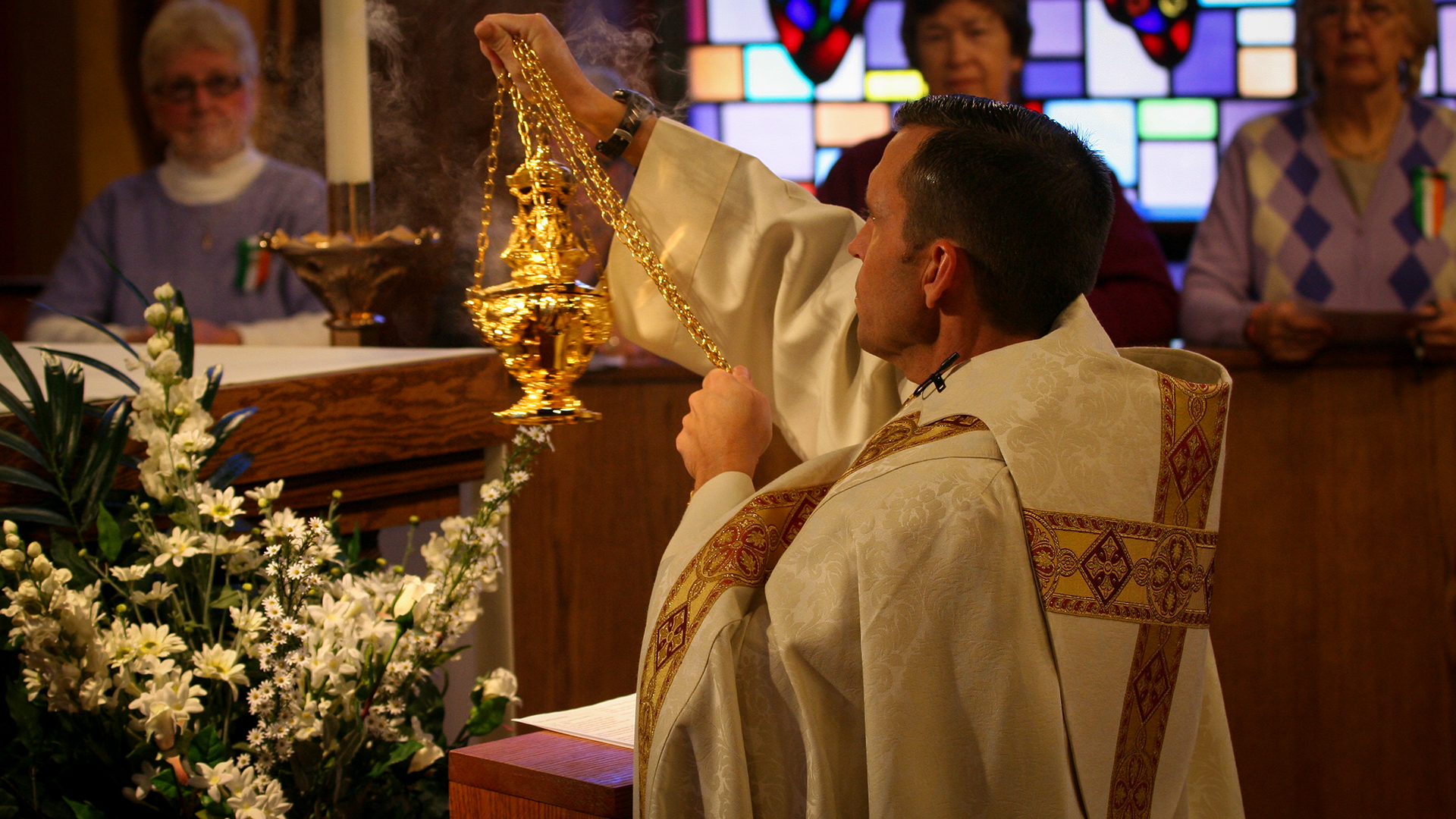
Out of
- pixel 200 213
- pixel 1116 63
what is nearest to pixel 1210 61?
Result: pixel 1116 63

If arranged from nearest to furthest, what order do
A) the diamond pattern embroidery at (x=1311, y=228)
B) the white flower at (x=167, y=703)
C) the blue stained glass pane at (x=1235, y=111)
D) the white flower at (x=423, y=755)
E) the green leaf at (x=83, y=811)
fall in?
the white flower at (x=167, y=703)
the green leaf at (x=83, y=811)
the white flower at (x=423, y=755)
the diamond pattern embroidery at (x=1311, y=228)
the blue stained glass pane at (x=1235, y=111)

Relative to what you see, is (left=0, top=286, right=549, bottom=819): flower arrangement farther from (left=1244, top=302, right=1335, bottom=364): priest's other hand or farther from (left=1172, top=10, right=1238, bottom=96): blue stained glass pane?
(left=1172, top=10, right=1238, bottom=96): blue stained glass pane

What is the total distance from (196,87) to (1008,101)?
2563mm

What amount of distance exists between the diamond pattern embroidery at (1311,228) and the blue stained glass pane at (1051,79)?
1.25m

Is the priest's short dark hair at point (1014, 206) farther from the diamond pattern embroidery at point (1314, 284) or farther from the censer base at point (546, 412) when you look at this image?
the diamond pattern embroidery at point (1314, 284)

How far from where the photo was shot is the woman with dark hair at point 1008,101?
3.35m

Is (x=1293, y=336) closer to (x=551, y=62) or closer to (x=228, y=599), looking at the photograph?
(x=551, y=62)

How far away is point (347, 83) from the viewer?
1.92 m

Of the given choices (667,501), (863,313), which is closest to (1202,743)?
(863,313)

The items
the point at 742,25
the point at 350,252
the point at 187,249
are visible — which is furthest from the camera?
the point at 742,25

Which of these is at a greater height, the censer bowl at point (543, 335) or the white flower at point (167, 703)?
the censer bowl at point (543, 335)

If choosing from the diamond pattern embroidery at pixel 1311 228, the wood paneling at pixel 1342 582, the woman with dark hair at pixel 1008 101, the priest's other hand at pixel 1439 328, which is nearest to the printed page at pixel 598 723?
the woman with dark hair at pixel 1008 101

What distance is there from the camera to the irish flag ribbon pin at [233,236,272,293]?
156 inches

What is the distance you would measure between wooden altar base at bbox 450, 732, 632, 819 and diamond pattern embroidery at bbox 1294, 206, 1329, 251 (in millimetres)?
3365
